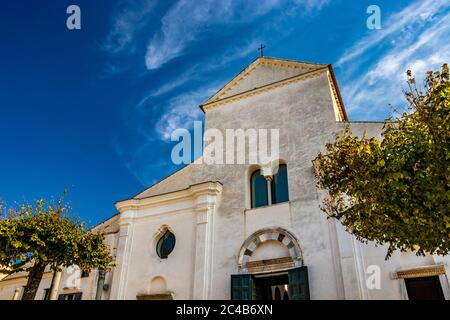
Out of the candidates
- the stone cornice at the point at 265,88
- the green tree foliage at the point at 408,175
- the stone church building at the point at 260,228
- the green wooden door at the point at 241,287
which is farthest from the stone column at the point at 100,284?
the green tree foliage at the point at 408,175

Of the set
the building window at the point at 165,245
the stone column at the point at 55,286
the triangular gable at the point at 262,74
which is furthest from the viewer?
the triangular gable at the point at 262,74

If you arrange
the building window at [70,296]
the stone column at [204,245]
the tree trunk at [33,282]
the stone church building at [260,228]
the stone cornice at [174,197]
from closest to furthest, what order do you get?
the stone church building at [260,228], the tree trunk at [33,282], the stone column at [204,245], the stone cornice at [174,197], the building window at [70,296]

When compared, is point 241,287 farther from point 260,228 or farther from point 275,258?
point 260,228

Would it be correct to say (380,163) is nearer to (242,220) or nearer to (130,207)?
(242,220)

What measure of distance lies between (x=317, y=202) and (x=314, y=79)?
6604mm

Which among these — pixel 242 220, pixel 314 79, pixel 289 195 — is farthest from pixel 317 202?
pixel 314 79

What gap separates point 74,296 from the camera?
18.1m

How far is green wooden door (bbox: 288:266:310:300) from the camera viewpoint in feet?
43.3

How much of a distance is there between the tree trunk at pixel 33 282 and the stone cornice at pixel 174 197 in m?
6.12

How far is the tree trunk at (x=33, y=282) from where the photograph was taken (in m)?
13.4

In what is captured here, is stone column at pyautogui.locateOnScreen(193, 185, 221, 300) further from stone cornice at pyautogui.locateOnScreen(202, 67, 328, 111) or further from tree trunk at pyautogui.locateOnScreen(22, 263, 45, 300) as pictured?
tree trunk at pyautogui.locateOnScreen(22, 263, 45, 300)

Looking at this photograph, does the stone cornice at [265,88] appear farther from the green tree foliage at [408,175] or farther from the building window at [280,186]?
the green tree foliage at [408,175]

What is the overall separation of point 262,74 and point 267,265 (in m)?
10.4

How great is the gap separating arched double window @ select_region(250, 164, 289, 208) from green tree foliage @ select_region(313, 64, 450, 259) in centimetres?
700
